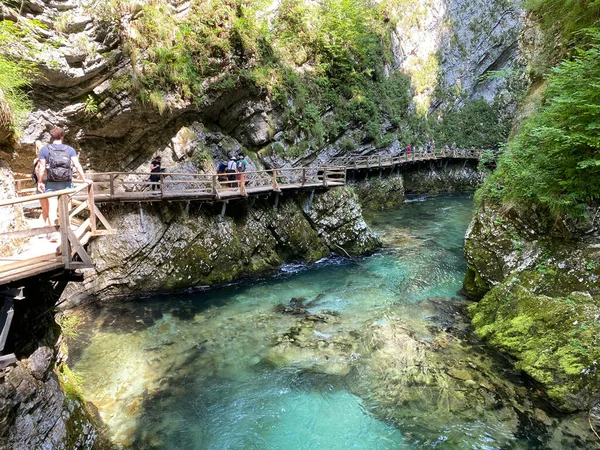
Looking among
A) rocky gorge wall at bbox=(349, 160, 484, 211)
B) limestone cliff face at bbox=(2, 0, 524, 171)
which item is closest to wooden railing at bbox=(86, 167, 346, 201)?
limestone cliff face at bbox=(2, 0, 524, 171)

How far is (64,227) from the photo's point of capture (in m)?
4.73

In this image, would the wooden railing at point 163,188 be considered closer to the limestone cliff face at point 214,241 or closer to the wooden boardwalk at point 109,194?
the wooden boardwalk at point 109,194

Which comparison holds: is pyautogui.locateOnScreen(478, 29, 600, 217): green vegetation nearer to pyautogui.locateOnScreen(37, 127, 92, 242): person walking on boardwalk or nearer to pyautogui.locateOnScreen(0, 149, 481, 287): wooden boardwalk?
pyautogui.locateOnScreen(0, 149, 481, 287): wooden boardwalk

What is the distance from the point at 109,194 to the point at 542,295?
40.5 feet

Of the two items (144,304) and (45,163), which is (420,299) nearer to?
(144,304)

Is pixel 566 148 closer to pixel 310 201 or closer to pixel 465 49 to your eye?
pixel 310 201

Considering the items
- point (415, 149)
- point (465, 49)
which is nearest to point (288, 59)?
point (415, 149)

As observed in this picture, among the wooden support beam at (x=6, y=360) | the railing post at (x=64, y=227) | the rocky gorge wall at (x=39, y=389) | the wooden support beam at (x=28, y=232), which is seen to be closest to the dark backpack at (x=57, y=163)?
the railing post at (x=64, y=227)

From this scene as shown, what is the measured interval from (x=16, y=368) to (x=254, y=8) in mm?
18048

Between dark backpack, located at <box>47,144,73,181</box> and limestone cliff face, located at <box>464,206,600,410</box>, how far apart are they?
940 cm

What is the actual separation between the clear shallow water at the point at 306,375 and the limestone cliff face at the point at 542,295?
54 cm

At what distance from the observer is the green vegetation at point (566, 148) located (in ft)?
23.5

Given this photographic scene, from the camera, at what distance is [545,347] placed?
293 inches

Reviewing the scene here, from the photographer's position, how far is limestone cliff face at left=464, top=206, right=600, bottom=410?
22.0 feet
